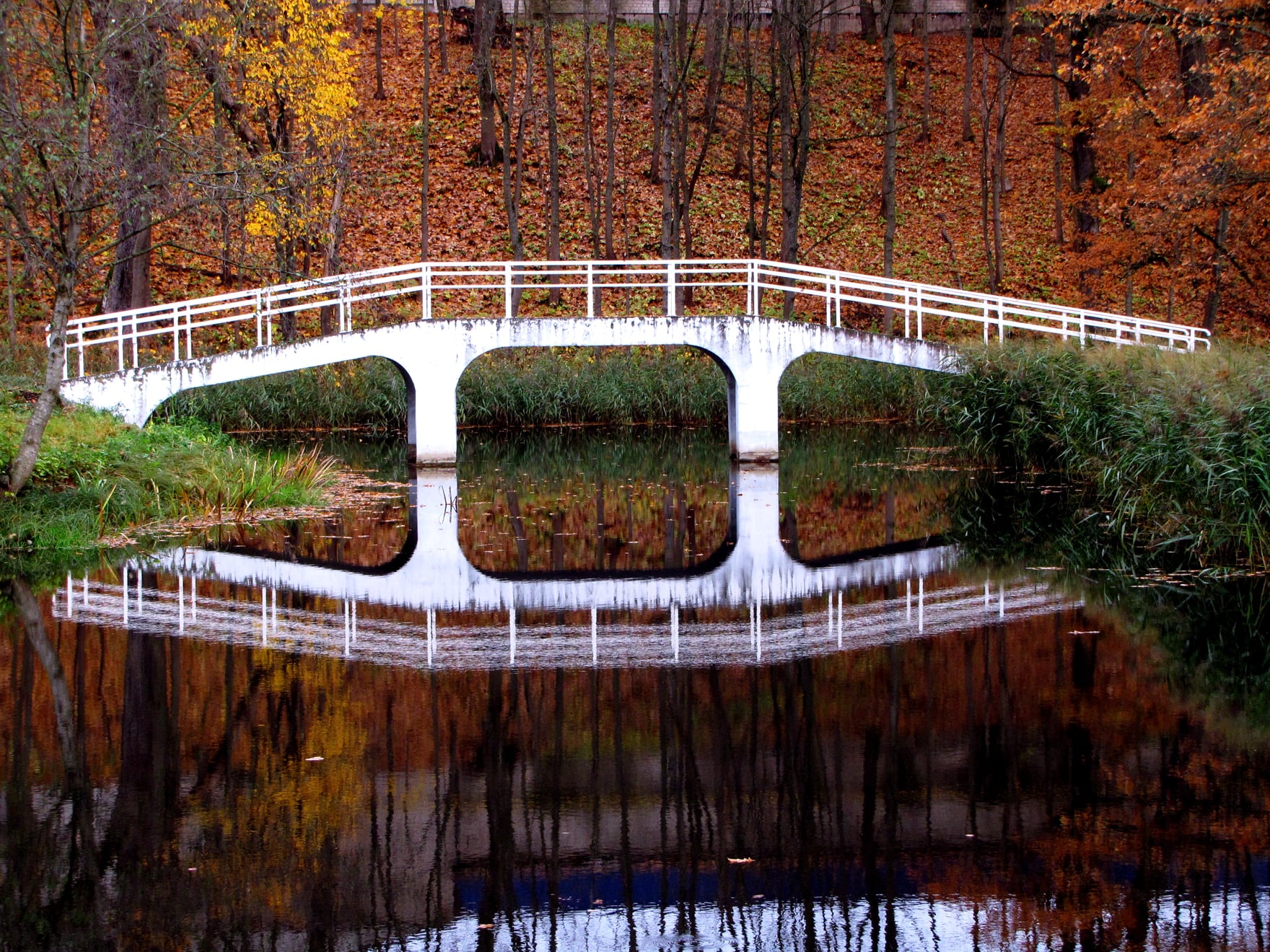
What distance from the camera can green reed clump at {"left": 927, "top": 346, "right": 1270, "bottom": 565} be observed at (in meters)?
13.4

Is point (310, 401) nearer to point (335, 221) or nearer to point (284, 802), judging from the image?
point (335, 221)

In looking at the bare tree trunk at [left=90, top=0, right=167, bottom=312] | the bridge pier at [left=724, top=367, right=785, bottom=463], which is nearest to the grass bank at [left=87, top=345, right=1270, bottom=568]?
the bridge pier at [left=724, top=367, right=785, bottom=463]

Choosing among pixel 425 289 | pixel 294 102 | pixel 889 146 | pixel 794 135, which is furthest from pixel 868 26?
pixel 425 289

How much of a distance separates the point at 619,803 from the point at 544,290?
101 feet

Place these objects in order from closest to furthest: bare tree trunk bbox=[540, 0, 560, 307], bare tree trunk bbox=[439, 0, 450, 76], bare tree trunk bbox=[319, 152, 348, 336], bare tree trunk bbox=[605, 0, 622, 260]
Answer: bare tree trunk bbox=[319, 152, 348, 336], bare tree trunk bbox=[540, 0, 560, 307], bare tree trunk bbox=[605, 0, 622, 260], bare tree trunk bbox=[439, 0, 450, 76]

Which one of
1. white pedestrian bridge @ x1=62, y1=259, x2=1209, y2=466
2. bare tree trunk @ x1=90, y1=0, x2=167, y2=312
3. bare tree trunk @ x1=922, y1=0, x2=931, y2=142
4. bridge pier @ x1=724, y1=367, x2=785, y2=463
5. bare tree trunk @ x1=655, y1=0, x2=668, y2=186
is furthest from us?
bare tree trunk @ x1=922, y1=0, x2=931, y2=142

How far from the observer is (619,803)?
687 cm

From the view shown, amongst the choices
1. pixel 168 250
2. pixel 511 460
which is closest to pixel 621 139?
pixel 168 250

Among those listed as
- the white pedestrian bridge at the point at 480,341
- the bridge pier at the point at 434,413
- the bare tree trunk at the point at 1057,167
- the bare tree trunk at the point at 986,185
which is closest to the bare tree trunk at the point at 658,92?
→ the white pedestrian bridge at the point at 480,341

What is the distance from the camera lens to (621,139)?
153 ft

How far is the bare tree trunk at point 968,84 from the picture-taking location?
44.5m

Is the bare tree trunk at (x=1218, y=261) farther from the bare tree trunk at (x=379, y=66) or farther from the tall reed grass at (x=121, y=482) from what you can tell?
the bare tree trunk at (x=379, y=66)

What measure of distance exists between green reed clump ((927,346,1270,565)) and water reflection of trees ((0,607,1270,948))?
4.62m

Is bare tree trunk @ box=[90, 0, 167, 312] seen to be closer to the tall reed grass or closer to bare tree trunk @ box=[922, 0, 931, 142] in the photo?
the tall reed grass
